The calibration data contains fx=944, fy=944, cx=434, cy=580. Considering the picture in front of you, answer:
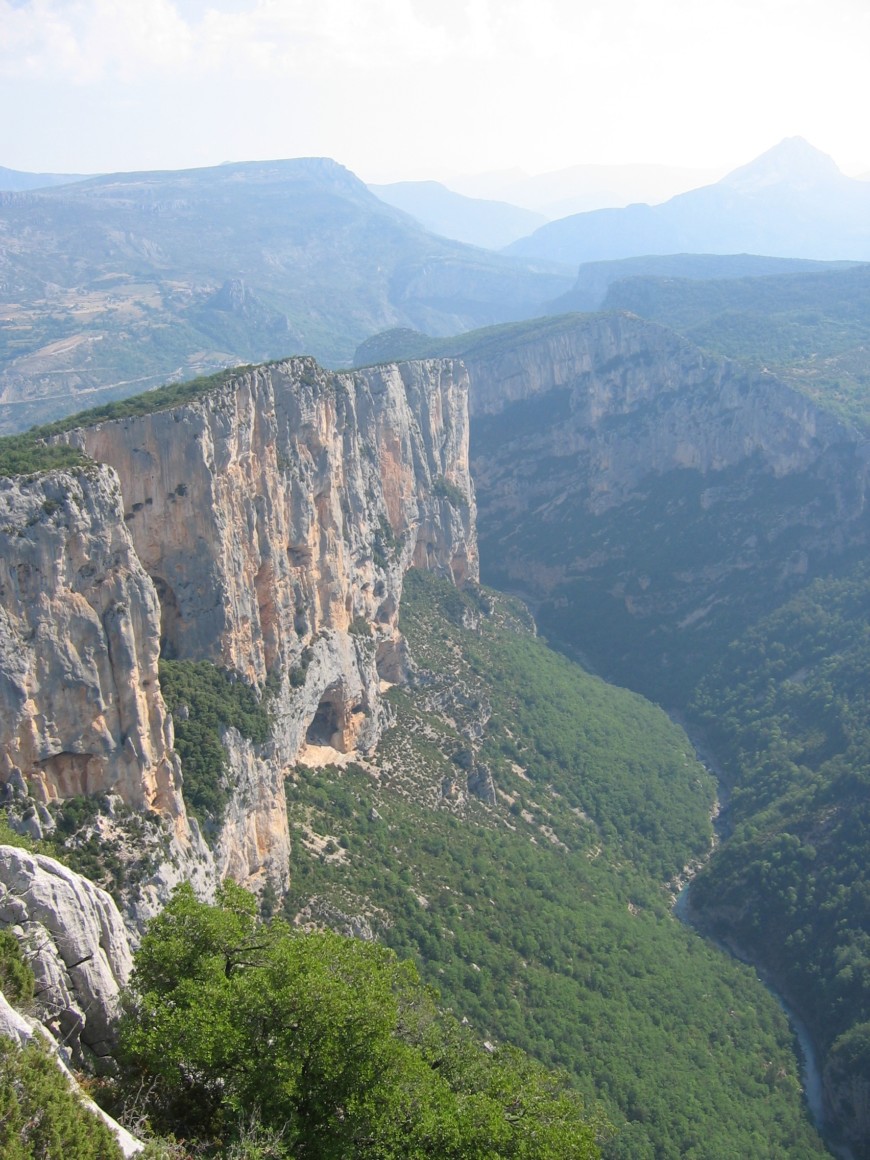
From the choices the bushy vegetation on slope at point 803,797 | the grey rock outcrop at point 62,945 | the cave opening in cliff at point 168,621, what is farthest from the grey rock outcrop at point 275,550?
the bushy vegetation on slope at point 803,797

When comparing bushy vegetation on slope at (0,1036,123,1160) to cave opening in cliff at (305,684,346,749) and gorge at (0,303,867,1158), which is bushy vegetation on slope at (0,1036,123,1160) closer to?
gorge at (0,303,867,1158)

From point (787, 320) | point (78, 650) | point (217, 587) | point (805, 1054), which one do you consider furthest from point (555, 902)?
point (787, 320)

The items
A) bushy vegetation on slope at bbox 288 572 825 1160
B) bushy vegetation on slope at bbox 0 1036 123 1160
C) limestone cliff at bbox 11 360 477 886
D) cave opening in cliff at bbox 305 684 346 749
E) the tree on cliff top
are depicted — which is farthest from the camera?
cave opening in cliff at bbox 305 684 346 749

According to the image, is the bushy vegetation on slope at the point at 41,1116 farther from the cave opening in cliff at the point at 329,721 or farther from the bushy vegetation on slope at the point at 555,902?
the cave opening in cliff at the point at 329,721

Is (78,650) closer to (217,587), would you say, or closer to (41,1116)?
(217,587)

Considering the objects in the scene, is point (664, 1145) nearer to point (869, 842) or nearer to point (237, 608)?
point (869, 842)

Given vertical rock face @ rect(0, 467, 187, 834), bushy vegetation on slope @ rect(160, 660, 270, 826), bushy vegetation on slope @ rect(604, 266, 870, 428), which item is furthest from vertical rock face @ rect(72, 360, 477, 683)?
bushy vegetation on slope @ rect(604, 266, 870, 428)

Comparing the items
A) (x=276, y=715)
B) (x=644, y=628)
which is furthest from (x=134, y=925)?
(x=644, y=628)
